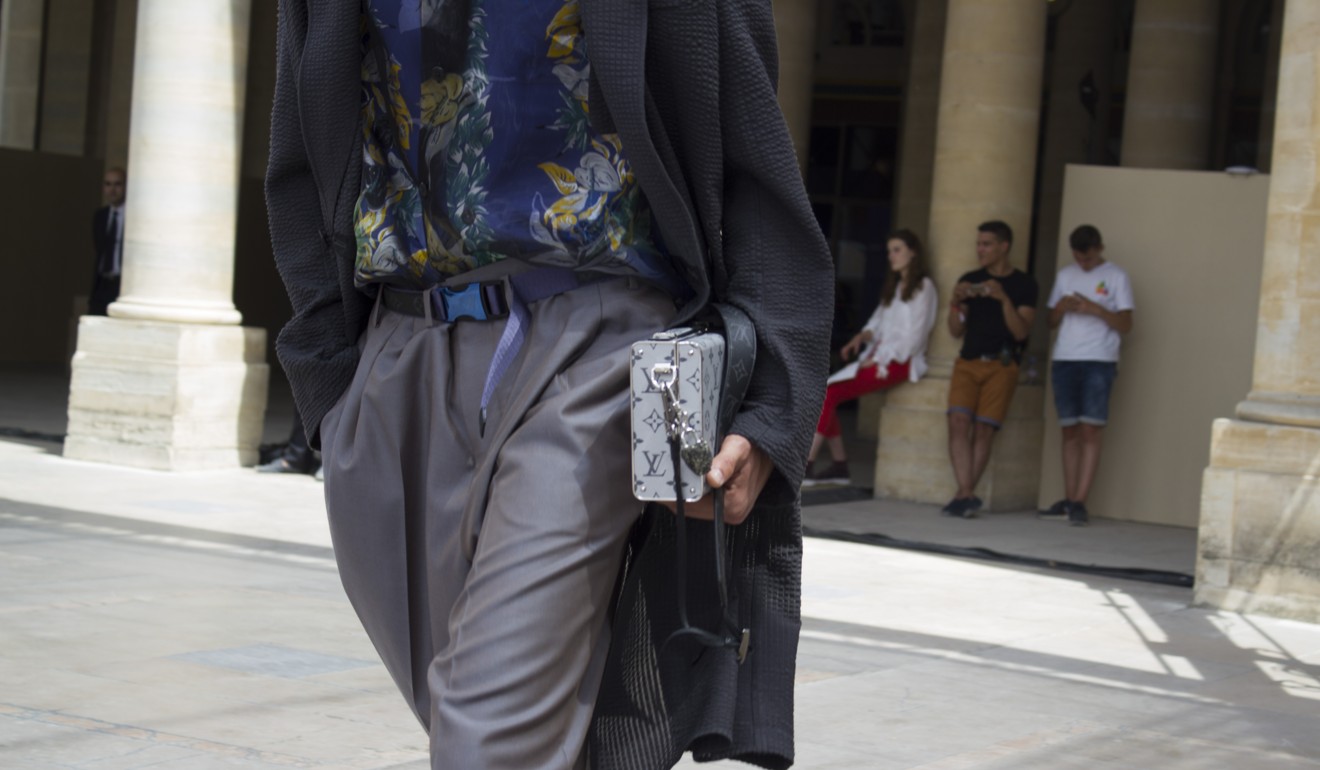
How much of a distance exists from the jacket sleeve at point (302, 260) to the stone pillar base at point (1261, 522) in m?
6.10

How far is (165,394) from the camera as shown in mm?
11133

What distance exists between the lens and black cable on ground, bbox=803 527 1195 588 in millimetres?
9219

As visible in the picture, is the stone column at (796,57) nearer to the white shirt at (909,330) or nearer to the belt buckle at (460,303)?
the white shirt at (909,330)

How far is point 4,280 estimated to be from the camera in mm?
21203

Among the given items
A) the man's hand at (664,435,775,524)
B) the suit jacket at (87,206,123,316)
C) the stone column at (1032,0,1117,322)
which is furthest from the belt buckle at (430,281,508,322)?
the stone column at (1032,0,1117,322)

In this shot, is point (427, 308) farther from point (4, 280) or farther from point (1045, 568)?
point (4, 280)

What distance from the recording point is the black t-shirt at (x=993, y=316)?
37.4 ft

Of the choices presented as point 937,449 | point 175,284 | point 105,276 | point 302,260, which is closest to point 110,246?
point 105,276

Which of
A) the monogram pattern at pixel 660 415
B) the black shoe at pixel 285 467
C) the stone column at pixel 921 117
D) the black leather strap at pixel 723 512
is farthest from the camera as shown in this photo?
the stone column at pixel 921 117

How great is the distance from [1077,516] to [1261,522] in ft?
10.3

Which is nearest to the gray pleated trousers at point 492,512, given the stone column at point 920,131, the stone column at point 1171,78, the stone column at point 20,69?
the stone column at point 1171,78

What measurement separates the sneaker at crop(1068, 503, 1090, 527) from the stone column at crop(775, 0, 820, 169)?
13.1 feet

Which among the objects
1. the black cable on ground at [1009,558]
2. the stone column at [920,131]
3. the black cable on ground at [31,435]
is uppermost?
the stone column at [920,131]

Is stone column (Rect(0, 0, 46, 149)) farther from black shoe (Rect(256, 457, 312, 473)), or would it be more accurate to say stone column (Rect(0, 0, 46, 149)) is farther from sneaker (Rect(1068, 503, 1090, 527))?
sneaker (Rect(1068, 503, 1090, 527))
